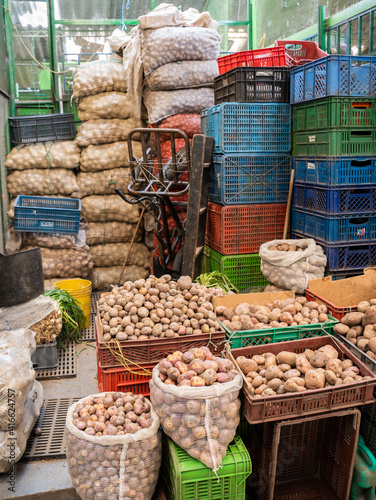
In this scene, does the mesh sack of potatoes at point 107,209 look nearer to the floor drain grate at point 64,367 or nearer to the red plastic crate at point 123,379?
the floor drain grate at point 64,367

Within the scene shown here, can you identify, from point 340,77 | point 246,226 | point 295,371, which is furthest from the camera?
point 246,226

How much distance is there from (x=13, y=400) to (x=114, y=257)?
3799 mm

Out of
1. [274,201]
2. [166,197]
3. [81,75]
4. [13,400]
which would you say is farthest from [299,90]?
[13,400]

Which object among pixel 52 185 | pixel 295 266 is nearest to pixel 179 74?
pixel 52 185

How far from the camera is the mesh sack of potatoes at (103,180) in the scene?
6.29 m

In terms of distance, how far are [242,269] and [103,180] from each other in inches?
99.4

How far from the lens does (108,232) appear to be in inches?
252

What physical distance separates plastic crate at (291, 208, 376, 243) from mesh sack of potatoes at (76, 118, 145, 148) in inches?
119

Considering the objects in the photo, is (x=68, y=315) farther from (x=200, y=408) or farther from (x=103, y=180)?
(x=200, y=408)

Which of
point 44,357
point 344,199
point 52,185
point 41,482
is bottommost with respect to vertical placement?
point 41,482

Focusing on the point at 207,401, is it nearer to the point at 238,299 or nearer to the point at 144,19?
the point at 238,299

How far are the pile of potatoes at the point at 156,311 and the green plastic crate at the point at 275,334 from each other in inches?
5.9

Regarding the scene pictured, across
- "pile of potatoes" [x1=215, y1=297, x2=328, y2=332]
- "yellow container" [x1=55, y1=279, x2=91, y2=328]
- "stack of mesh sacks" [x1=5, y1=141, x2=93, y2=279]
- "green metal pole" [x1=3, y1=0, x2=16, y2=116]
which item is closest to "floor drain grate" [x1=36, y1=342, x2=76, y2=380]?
"yellow container" [x1=55, y1=279, x2=91, y2=328]

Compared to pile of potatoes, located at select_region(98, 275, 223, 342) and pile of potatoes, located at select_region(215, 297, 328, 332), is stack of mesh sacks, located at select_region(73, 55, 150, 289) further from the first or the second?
pile of potatoes, located at select_region(215, 297, 328, 332)
